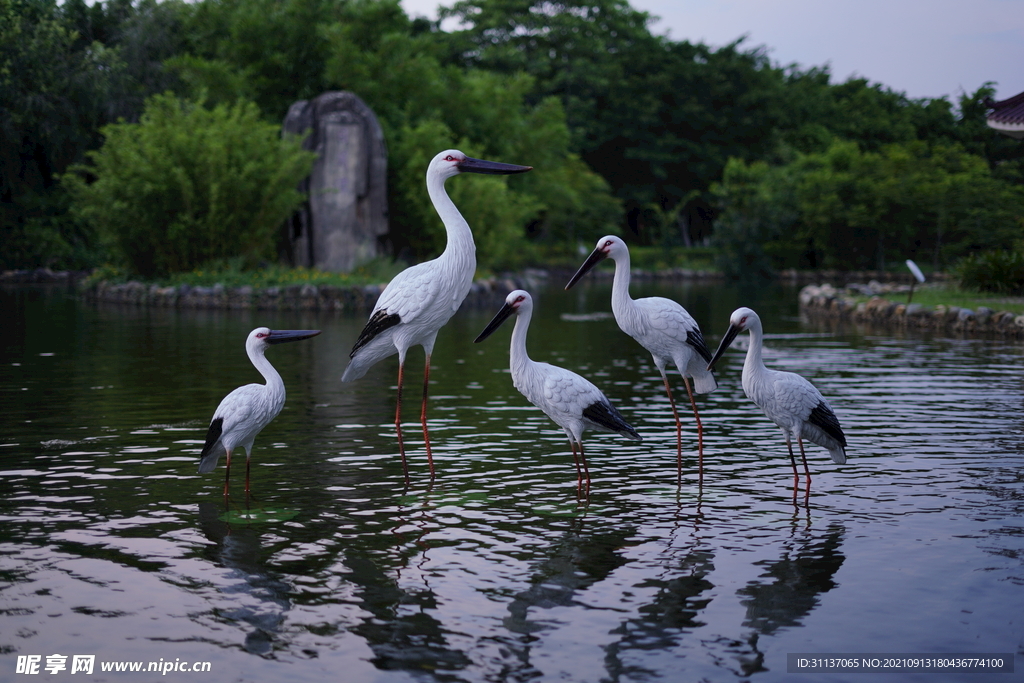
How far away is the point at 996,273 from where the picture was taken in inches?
993

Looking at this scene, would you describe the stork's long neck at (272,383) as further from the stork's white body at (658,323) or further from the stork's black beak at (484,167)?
the stork's white body at (658,323)

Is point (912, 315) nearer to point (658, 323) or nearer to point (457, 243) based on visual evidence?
point (658, 323)

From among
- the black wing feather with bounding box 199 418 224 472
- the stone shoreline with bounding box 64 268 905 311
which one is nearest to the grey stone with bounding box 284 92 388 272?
the stone shoreline with bounding box 64 268 905 311

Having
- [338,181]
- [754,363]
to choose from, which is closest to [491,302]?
[338,181]

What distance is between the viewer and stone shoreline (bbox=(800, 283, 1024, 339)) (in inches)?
796

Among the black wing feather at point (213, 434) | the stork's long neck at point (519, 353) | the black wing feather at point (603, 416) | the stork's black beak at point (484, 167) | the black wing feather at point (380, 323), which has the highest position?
the stork's black beak at point (484, 167)

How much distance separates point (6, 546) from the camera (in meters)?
5.96

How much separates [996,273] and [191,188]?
21.4 m

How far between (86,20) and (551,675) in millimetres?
44699

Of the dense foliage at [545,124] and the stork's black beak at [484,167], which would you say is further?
the dense foliage at [545,124]

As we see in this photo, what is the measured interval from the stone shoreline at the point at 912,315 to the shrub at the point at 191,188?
609 inches

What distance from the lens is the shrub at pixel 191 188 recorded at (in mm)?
29203

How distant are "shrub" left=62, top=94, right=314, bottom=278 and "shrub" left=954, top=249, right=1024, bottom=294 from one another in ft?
60.5

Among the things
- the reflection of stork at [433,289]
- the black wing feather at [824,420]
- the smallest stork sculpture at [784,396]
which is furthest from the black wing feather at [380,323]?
the black wing feather at [824,420]
